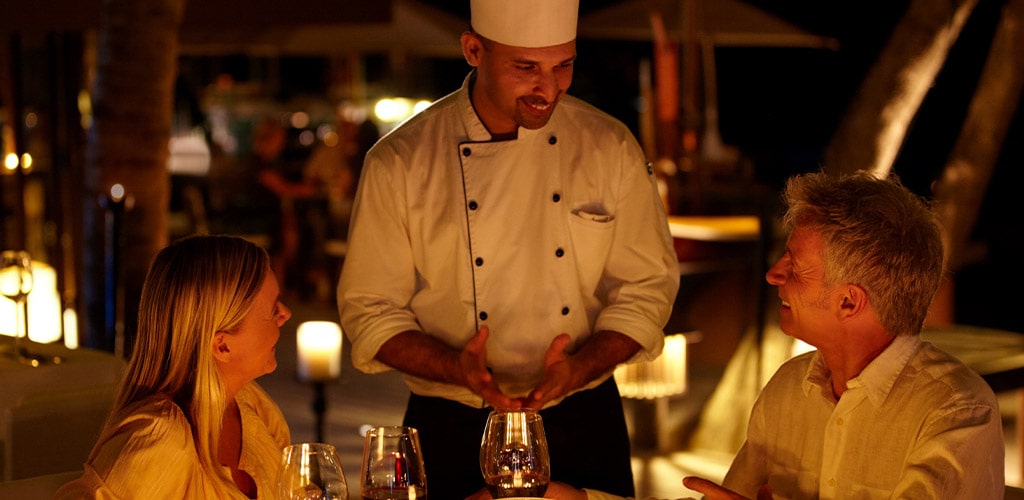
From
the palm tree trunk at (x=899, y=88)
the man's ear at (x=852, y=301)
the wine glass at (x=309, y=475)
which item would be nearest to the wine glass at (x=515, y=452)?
the wine glass at (x=309, y=475)

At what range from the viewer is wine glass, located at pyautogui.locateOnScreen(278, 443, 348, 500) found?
77.6 inches

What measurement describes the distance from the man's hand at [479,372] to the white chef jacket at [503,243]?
0.69 ft

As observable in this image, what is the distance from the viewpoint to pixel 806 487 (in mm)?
2512

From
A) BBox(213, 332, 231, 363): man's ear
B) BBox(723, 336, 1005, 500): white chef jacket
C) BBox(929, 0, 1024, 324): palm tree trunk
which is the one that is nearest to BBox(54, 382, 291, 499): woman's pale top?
BBox(213, 332, 231, 363): man's ear

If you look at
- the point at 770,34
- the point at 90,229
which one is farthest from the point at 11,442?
the point at 770,34

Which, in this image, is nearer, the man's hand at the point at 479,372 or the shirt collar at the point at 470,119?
the man's hand at the point at 479,372

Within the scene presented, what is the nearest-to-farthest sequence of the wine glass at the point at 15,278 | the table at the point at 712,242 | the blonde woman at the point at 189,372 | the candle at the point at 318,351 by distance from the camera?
the blonde woman at the point at 189,372 < the wine glass at the point at 15,278 < the candle at the point at 318,351 < the table at the point at 712,242

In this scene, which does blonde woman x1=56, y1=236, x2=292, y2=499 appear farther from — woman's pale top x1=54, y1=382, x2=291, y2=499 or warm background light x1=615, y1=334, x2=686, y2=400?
warm background light x1=615, y1=334, x2=686, y2=400

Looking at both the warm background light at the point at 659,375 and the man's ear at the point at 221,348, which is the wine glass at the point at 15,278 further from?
the warm background light at the point at 659,375

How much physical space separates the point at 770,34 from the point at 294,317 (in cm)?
444

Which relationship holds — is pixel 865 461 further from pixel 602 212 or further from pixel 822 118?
pixel 822 118

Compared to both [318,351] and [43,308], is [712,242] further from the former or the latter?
[43,308]

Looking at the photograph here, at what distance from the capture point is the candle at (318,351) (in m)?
5.39

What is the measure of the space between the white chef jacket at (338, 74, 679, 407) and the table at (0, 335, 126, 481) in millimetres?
678
